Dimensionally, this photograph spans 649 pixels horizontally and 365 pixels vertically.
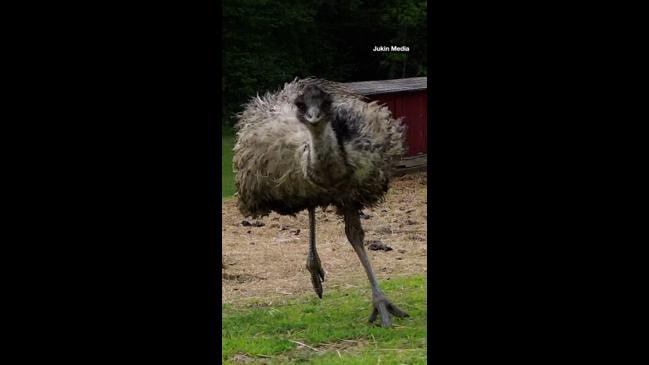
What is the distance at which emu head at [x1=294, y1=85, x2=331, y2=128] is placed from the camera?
486cm

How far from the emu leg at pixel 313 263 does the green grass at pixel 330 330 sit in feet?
0.19

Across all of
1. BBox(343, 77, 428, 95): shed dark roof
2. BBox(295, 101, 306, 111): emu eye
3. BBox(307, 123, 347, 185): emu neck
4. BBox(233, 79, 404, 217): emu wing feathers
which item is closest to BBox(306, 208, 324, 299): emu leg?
BBox(233, 79, 404, 217): emu wing feathers

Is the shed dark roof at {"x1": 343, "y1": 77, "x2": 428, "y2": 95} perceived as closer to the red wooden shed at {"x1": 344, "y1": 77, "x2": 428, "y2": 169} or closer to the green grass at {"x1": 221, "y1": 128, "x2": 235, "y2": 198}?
the red wooden shed at {"x1": 344, "y1": 77, "x2": 428, "y2": 169}

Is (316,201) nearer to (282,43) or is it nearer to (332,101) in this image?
(332,101)

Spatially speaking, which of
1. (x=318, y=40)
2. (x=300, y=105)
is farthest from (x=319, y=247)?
(x=318, y=40)

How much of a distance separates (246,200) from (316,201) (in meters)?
0.33

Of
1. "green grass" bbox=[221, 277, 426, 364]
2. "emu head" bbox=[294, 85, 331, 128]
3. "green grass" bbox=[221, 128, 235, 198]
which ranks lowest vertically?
"green grass" bbox=[221, 277, 426, 364]

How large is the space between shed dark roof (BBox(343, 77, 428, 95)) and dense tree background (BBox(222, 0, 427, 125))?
24mm

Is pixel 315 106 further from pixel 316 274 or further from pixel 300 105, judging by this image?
pixel 316 274

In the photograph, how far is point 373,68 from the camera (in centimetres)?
479

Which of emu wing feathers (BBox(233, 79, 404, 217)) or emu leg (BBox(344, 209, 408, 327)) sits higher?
emu wing feathers (BBox(233, 79, 404, 217))

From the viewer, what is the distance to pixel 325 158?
4977mm

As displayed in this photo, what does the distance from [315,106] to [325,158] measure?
0.22 metres
